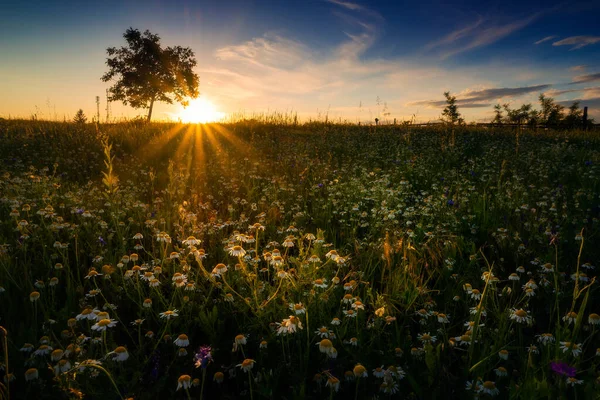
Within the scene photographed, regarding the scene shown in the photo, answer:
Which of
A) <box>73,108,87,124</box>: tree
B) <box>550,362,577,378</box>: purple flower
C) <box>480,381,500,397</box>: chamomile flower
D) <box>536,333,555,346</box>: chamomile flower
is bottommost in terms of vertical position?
<box>480,381,500,397</box>: chamomile flower

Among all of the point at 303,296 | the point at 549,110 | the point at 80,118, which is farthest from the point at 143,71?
the point at 549,110

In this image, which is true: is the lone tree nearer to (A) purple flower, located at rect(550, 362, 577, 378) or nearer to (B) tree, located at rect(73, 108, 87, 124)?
(B) tree, located at rect(73, 108, 87, 124)

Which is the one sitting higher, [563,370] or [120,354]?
[563,370]

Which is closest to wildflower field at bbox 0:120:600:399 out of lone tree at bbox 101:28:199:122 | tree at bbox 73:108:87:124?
tree at bbox 73:108:87:124

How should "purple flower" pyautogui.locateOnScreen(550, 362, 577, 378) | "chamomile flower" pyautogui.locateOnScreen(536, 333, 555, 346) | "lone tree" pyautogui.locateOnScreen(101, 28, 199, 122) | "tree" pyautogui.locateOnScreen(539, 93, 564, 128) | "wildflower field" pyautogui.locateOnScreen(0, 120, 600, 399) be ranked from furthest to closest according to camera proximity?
"tree" pyautogui.locateOnScreen(539, 93, 564, 128) → "lone tree" pyautogui.locateOnScreen(101, 28, 199, 122) → "chamomile flower" pyautogui.locateOnScreen(536, 333, 555, 346) → "wildflower field" pyautogui.locateOnScreen(0, 120, 600, 399) → "purple flower" pyautogui.locateOnScreen(550, 362, 577, 378)

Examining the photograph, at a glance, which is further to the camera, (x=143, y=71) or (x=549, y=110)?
(x=549, y=110)

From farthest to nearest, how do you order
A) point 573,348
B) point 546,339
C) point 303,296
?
point 303,296, point 546,339, point 573,348

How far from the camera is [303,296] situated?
8.27 feet

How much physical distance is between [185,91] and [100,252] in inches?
1591

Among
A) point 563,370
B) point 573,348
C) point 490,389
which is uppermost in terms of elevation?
point 563,370

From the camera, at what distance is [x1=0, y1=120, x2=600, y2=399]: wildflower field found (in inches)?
69.3

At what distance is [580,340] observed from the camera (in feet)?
7.06

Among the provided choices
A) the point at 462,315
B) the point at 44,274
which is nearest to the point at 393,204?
the point at 462,315

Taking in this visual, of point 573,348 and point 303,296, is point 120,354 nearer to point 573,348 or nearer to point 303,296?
point 303,296
